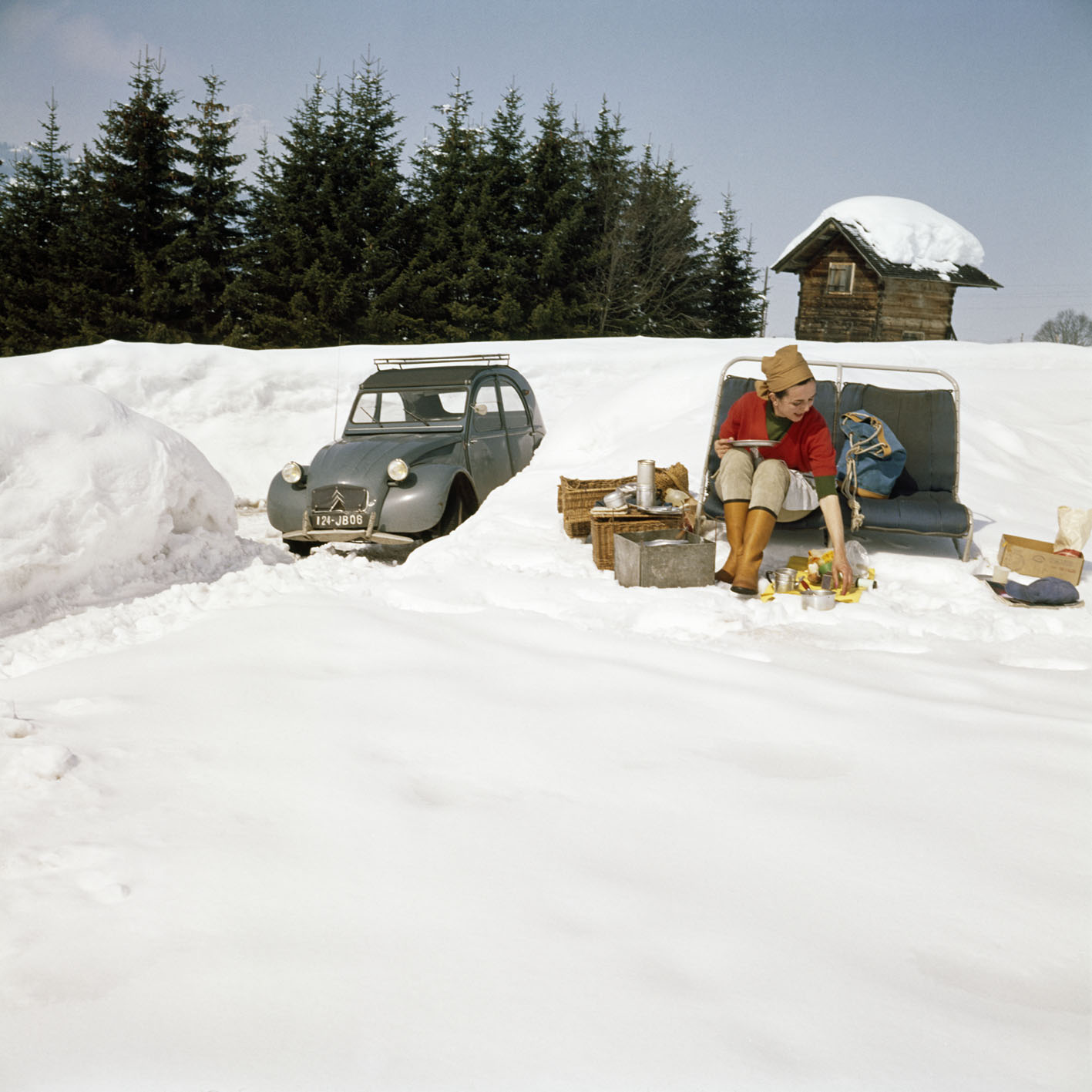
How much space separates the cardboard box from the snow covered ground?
49 cm

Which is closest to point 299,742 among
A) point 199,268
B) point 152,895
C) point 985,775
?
point 152,895

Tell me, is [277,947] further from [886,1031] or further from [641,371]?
[641,371]

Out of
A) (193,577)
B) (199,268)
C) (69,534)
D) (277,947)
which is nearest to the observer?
(277,947)

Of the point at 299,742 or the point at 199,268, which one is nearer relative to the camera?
the point at 299,742

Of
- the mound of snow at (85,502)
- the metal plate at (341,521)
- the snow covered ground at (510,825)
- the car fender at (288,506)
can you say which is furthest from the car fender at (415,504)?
the snow covered ground at (510,825)

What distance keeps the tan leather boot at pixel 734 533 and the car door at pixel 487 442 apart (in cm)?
282

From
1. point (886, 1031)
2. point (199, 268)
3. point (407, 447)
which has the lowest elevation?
point (886, 1031)

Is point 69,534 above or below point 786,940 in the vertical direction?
above

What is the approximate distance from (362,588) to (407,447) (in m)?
2.60

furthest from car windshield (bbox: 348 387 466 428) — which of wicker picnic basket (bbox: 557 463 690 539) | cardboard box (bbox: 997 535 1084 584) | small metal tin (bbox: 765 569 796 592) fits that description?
cardboard box (bbox: 997 535 1084 584)

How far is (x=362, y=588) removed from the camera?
14.9 ft

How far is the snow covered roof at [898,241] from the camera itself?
A: 23.1m

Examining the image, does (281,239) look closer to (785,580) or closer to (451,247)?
(451,247)

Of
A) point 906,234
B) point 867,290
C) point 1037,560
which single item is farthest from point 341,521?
point 906,234
